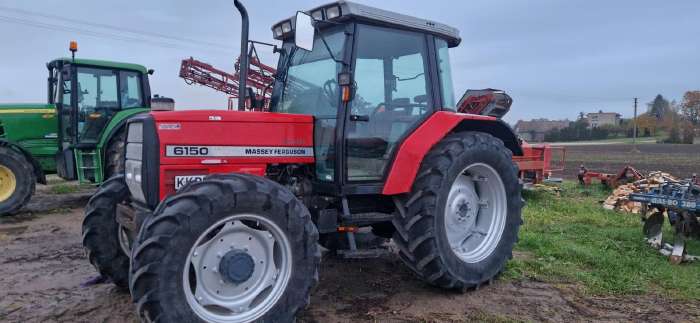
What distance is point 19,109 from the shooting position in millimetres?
9336

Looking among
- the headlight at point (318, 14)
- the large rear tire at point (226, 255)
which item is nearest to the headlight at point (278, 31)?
the headlight at point (318, 14)

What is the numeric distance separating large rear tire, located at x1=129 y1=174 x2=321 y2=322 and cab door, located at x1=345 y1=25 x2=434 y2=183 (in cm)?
93

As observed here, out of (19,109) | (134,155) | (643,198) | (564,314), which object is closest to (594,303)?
(564,314)

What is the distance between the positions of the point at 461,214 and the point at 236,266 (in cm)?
216

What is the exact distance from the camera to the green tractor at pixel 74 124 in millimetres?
9242

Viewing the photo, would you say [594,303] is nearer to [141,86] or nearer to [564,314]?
[564,314]

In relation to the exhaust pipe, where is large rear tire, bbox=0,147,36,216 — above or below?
below

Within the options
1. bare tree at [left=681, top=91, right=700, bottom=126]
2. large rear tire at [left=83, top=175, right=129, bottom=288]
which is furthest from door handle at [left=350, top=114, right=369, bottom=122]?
bare tree at [left=681, top=91, right=700, bottom=126]

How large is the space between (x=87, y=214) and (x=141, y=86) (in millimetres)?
6247

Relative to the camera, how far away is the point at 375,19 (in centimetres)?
433

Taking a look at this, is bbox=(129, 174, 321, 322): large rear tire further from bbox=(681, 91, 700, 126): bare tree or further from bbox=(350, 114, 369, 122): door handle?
bbox=(681, 91, 700, 126): bare tree

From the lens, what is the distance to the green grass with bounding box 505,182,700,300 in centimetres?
477

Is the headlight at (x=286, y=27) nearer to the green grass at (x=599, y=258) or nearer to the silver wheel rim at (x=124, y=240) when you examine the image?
the silver wheel rim at (x=124, y=240)

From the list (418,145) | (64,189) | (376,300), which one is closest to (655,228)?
(418,145)
